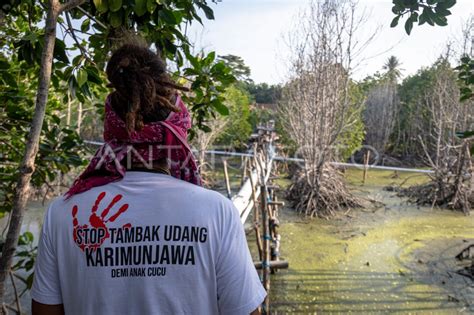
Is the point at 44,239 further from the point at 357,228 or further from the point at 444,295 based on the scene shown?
the point at 357,228

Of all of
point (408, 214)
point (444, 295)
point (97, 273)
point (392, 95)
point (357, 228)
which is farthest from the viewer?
point (392, 95)

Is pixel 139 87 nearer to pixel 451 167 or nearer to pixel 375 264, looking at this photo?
pixel 375 264

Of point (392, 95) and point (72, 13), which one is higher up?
point (392, 95)

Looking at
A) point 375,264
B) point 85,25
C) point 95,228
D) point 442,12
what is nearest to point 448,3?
point 442,12

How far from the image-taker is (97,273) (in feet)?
3.30

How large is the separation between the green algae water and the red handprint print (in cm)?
456

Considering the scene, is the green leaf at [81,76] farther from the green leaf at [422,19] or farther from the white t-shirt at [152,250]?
the green leaf at [422,19]

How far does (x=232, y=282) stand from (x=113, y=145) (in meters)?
0.48

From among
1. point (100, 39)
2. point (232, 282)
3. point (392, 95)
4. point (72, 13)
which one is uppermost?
point (392, 95)

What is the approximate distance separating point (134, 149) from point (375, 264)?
256 inches

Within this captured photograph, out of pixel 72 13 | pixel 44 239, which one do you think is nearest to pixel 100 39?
pixel 72 13

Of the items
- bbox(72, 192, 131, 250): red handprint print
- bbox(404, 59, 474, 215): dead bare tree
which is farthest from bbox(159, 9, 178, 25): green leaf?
bbox(404, 59, 474, 215): dead bare tree

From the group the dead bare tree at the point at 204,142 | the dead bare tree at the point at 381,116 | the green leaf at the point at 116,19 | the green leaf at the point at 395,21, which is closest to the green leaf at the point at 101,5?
the green leaf at the point at 116,19

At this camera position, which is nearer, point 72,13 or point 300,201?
point 72,13
